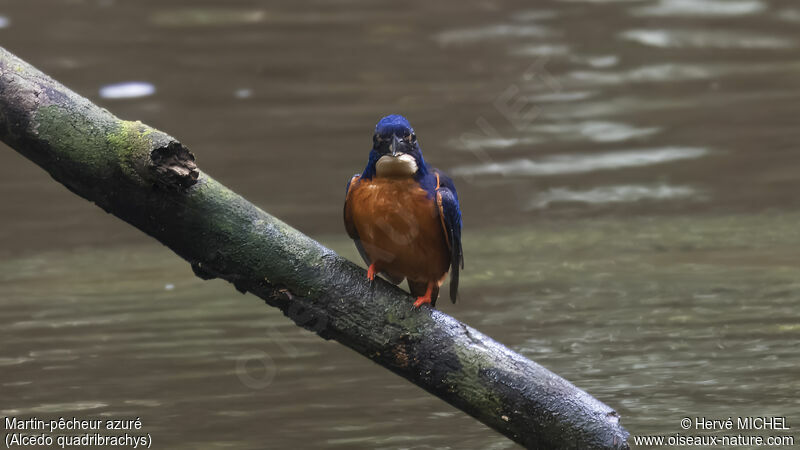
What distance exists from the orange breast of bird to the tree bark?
183 millimetres

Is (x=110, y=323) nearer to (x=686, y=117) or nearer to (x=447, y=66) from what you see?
(x=447, y=66)

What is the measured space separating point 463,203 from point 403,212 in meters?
4.62

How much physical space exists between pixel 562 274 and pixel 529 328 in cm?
112

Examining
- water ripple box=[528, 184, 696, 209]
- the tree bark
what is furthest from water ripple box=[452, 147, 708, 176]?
the tree bark

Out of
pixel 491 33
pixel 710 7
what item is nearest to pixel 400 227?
pixel 491 33

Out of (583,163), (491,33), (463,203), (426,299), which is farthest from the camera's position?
(491,33)

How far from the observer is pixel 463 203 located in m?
7.55

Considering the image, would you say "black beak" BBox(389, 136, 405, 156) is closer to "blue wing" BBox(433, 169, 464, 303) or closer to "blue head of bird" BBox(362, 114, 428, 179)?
"blue head of bird" BBox(362, 114, 428, 179)

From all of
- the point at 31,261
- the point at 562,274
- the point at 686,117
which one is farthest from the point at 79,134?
the point at 686,117

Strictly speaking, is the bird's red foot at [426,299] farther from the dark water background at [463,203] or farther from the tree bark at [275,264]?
the dark water background at [463,203]

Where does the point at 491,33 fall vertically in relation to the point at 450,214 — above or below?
above

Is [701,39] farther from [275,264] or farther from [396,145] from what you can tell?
[275,264]

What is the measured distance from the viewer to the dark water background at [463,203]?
4027 mm

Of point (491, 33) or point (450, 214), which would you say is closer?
point (450, 214)
